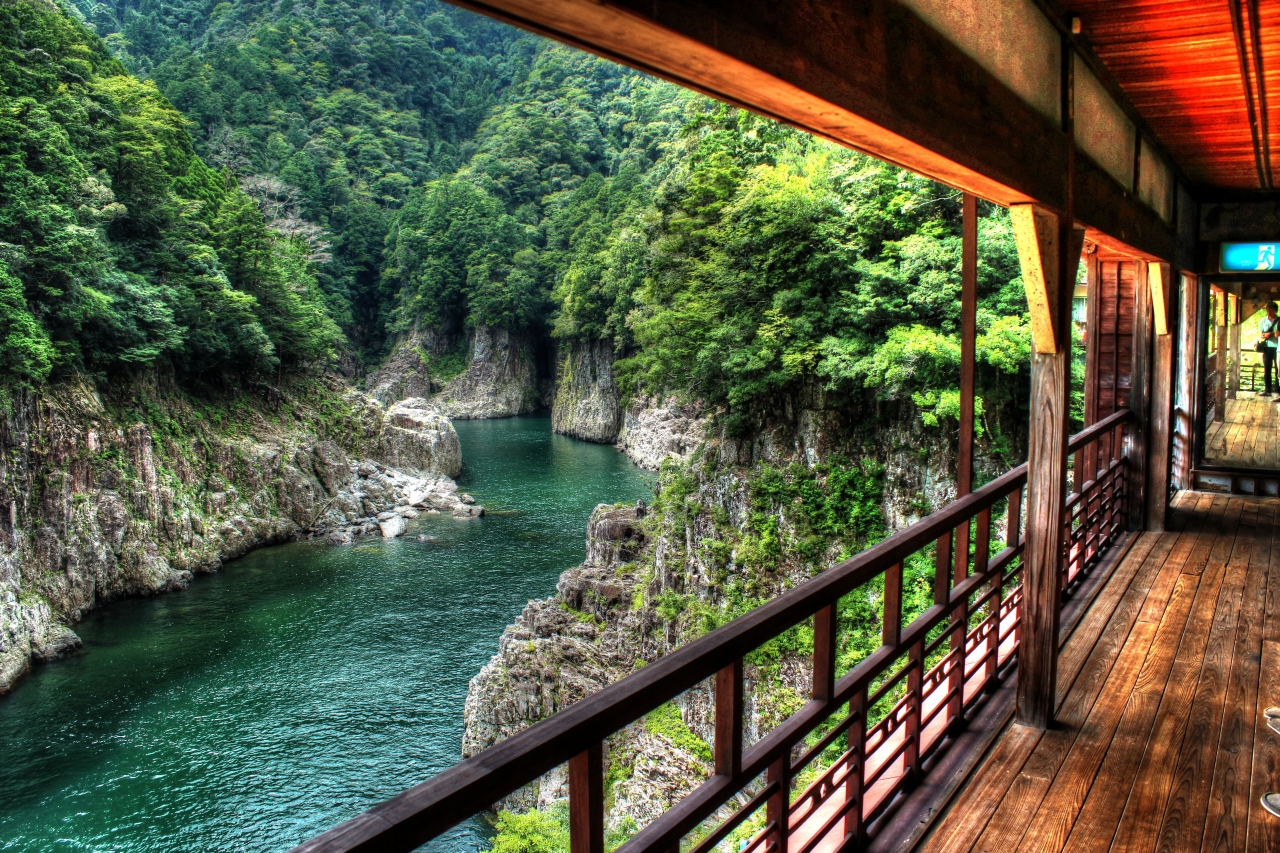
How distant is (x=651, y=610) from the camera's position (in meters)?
13.8

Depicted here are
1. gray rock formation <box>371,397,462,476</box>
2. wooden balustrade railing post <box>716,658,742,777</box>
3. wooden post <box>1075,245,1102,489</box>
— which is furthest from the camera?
gray rock formation <box>371,397,462,476</box>

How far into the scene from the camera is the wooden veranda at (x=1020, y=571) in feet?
4.10

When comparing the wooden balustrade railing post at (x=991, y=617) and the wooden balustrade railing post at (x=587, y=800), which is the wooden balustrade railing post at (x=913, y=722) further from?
the wooden balustrade railing post at (x=587, y=800)

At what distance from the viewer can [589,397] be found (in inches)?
1539

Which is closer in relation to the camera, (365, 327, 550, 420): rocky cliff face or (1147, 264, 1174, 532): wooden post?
(1147, 264, 1174, 532): wooden post

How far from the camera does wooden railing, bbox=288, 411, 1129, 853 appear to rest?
1.07m

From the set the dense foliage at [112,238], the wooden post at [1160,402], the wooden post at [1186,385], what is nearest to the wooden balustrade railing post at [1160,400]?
the wooden post at [1160,402]

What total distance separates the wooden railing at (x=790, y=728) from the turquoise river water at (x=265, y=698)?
9544 mm

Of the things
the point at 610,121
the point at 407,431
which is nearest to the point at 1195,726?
the point at 407,431

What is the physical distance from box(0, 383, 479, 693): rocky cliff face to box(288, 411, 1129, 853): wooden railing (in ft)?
54.2

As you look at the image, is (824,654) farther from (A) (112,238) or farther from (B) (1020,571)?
(A) (112,238)

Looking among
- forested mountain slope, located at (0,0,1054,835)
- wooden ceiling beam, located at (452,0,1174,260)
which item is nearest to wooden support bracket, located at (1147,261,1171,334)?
wooden ceiling beam, located at (452,0,1174,260)

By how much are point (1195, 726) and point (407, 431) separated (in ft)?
93.9

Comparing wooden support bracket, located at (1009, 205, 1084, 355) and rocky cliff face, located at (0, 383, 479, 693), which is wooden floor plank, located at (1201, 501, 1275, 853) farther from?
rocky cliff face, located at (0, 383, 479, 693)
